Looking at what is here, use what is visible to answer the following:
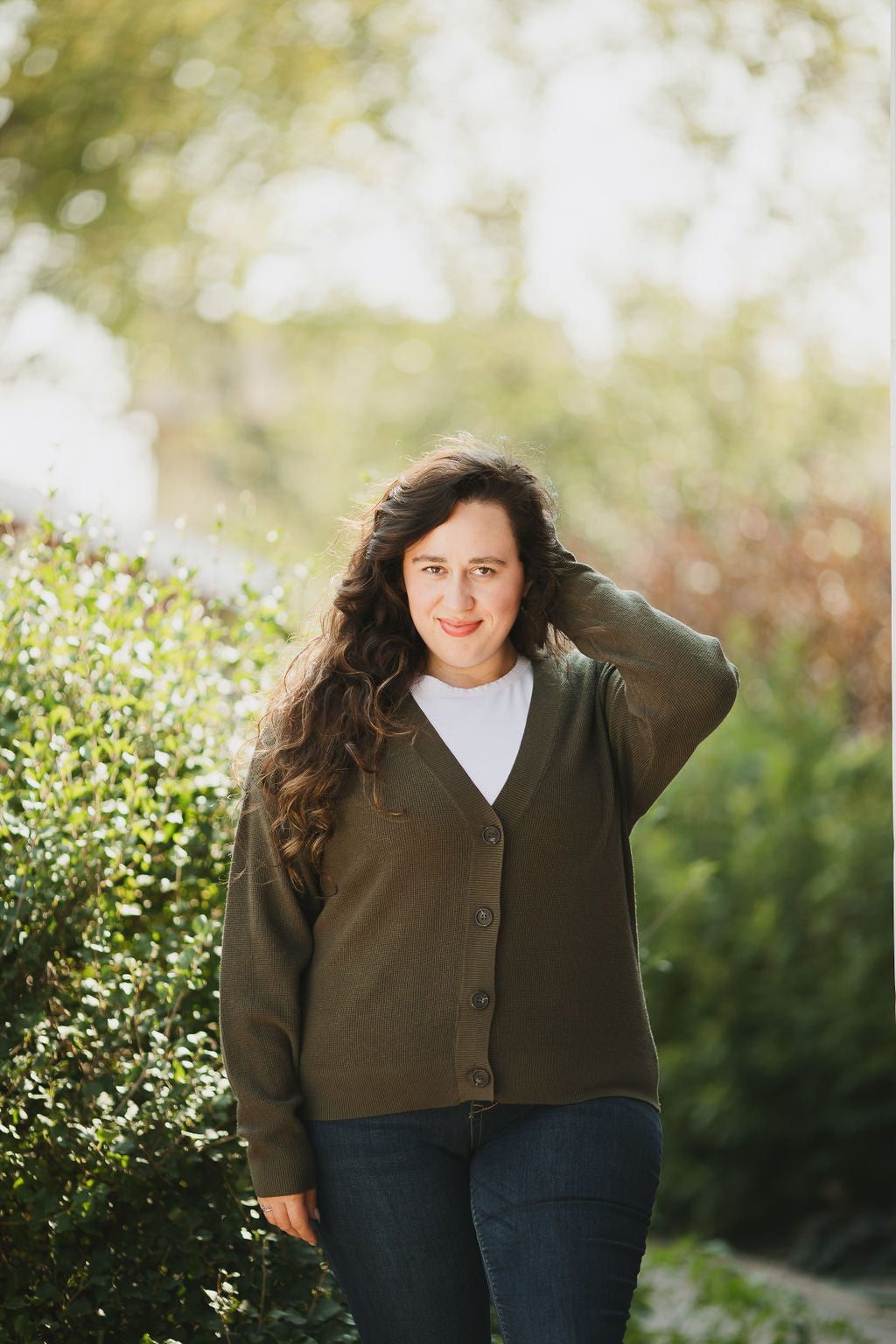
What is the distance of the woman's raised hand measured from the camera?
2139 mm

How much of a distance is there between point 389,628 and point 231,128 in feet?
38.9

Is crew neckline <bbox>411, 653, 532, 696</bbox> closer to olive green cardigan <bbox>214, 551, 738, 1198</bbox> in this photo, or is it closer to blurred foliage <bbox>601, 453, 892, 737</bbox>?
olive green cardigan <bbox>214, 551, 738, 1198</bbox>

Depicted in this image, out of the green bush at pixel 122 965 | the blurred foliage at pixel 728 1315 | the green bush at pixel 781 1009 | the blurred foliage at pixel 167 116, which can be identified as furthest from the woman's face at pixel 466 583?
the blurred foliage at pixel 167 116

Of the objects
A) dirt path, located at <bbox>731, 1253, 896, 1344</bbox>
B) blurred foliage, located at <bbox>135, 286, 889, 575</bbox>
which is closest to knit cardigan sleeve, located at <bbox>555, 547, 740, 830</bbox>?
dirt path, located at <bbox>731, 1253, 896, 1344</bbox>

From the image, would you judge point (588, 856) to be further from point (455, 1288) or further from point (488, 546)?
point (455, 1288)

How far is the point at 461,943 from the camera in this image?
2.12 metres

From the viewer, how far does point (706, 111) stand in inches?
512

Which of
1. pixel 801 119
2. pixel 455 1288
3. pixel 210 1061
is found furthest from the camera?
pixel 801 119

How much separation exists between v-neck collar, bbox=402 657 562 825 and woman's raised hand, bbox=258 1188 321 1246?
0.63m

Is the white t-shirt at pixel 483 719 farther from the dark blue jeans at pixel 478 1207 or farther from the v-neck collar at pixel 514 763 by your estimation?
the dark blue jeans at pixel 478 1207

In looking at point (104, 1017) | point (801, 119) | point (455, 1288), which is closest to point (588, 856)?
point (455, 1288)

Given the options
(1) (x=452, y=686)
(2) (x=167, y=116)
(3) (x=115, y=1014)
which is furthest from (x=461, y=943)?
(2) (x=167, y=116)

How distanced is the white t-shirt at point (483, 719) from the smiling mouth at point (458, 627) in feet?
0.38

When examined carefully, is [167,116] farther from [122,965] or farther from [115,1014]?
[115,1014]
